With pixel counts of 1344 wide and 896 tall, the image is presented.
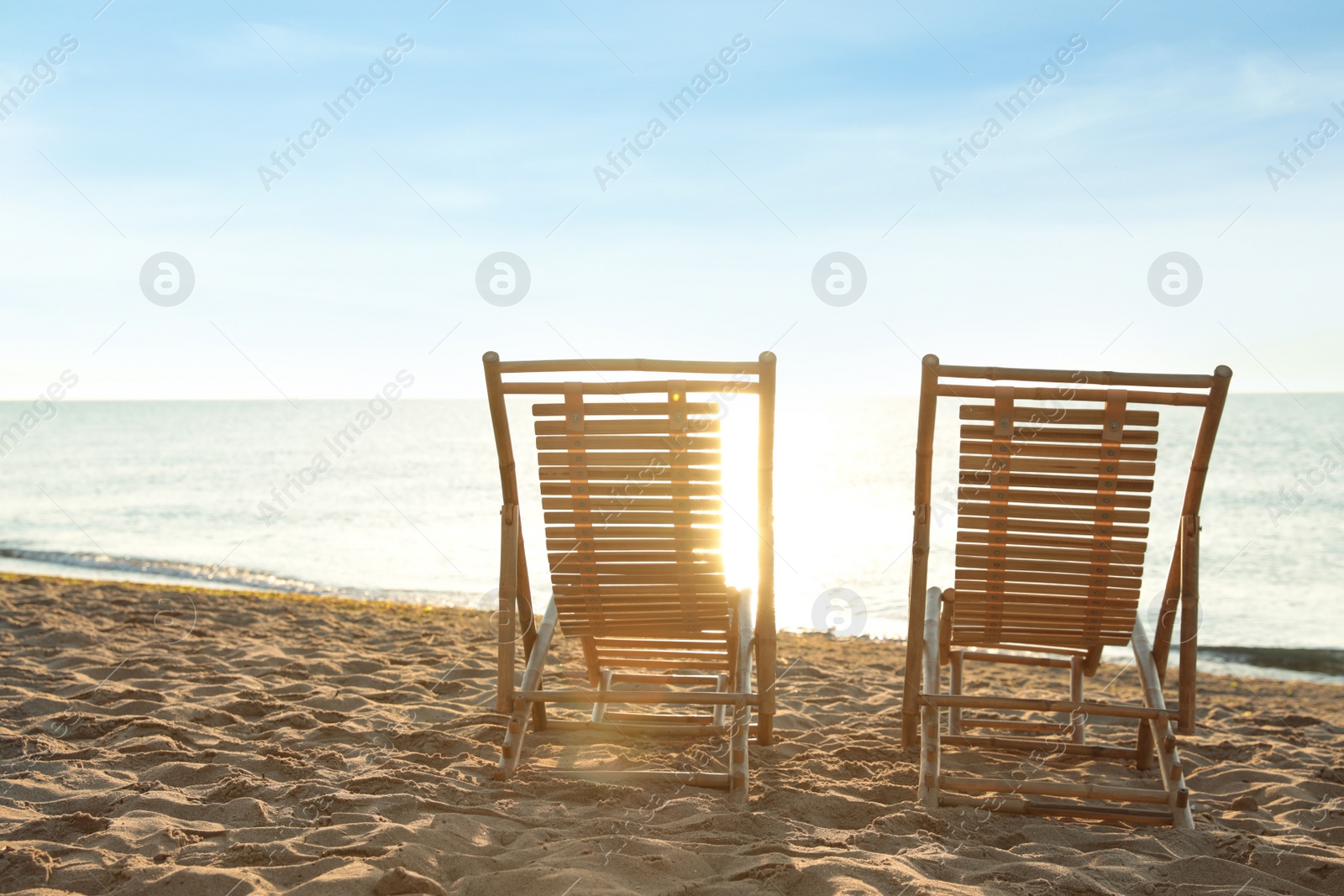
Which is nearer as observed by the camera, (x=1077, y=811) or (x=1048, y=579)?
(x=1077, y=811)

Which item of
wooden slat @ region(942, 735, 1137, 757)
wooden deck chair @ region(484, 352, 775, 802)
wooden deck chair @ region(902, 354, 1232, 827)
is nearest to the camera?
wooden deck chair @ region(902, 354, 1232, 827)

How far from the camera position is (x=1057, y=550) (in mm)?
3707

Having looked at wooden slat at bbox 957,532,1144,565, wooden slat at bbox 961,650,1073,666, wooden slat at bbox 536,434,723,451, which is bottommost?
wooden slat at bbox 961,650,1073,666

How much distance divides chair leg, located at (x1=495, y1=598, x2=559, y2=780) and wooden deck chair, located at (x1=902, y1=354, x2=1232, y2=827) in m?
1.57

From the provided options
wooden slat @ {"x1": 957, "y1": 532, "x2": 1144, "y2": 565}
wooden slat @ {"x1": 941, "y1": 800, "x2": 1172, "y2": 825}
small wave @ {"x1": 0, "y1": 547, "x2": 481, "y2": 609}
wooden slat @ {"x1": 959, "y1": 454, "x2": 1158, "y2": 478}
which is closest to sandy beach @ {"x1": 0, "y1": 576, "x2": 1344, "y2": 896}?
wooden slat @ {"x1": 941, "y1": 800, "x2": 1172, "y2": 825}

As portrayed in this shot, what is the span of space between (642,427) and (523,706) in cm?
128

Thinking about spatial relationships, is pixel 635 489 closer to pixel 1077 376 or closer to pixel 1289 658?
pixel 1077 376

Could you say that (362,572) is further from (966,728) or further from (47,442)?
(47,442)

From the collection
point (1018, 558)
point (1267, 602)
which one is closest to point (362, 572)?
point (1018, 558)

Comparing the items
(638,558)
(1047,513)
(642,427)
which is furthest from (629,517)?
(1047,513)

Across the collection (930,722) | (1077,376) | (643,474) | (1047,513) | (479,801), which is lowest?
(479,801)

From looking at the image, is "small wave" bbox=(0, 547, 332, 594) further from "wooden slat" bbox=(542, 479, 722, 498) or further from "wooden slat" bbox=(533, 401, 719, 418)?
"wooden slat" bbox=(533, 401, 719, 418)

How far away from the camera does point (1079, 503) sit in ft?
12.1

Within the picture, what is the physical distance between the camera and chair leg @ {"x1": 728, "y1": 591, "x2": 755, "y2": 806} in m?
3.52
